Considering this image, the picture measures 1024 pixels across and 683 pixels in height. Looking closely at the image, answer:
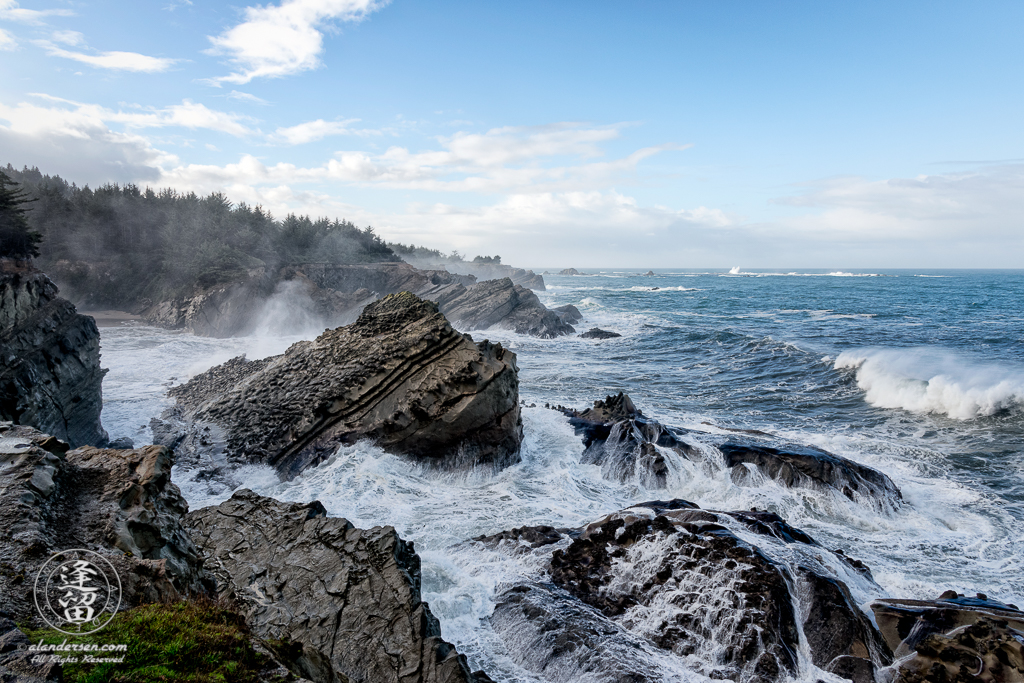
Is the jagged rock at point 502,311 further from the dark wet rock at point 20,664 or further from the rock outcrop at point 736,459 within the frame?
the dark wet rock at point 20,664

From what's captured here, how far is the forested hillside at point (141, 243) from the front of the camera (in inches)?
1287

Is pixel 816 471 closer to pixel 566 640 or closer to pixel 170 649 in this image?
pixel 566 640

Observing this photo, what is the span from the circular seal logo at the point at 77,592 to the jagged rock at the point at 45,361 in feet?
26.6

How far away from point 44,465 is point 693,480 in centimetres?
1071

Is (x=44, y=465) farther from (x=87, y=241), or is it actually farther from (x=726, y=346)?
(x=87, y=241)

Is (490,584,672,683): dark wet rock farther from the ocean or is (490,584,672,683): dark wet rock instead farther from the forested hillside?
the forested hillside

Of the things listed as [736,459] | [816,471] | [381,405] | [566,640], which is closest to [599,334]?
[736,459]

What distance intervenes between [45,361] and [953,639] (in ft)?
54.2

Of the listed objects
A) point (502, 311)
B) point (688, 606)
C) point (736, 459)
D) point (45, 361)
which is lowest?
point (688, 606)

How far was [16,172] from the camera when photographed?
45.7 metres

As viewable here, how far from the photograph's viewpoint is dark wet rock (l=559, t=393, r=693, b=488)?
11555mm

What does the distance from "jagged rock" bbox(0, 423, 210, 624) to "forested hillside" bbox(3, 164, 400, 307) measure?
1175 inches

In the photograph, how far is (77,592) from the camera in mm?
3883

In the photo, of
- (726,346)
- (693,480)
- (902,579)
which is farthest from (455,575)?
(726,346)
